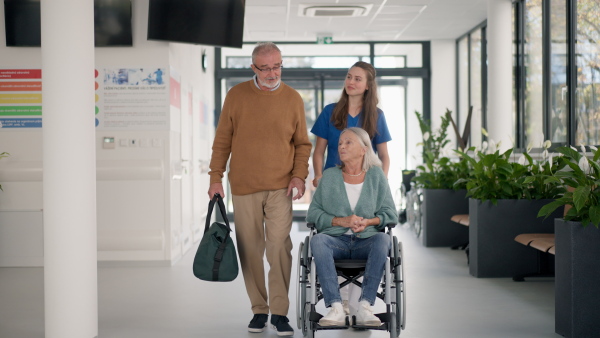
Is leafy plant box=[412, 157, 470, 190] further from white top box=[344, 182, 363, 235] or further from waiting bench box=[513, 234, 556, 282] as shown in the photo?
white top box=[344, 182, 363, 235]

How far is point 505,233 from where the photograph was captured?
593cm

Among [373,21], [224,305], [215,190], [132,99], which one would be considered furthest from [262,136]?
[373,21]

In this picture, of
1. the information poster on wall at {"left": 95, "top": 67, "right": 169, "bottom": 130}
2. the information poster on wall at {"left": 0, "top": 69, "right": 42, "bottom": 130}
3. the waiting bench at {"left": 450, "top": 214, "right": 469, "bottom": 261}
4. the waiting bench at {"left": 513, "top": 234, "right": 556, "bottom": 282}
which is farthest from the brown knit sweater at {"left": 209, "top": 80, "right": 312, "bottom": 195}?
the information poster on wall at {"left": 0, "top": 69, "right": 42, "bottom": 130}

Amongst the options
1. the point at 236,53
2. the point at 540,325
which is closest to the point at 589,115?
the point at 540,325

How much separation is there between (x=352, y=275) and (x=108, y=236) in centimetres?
373

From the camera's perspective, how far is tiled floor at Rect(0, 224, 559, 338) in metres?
4.13

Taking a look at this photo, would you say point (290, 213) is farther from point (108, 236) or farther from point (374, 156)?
point (108, 236)

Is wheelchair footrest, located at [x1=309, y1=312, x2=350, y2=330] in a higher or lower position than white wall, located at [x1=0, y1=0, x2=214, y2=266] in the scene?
lower

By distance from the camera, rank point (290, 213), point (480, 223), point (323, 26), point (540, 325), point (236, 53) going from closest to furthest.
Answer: point (290, 213), point (540, 325), point (480, 223), point (323, 26), point (236, 53)

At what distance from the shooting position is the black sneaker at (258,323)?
398cm

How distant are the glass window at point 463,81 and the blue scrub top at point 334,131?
23.5ft

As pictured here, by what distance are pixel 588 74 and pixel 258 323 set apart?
13.5ft

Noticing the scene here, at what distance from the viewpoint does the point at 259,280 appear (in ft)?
13.0

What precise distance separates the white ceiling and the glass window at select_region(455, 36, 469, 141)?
22cm
